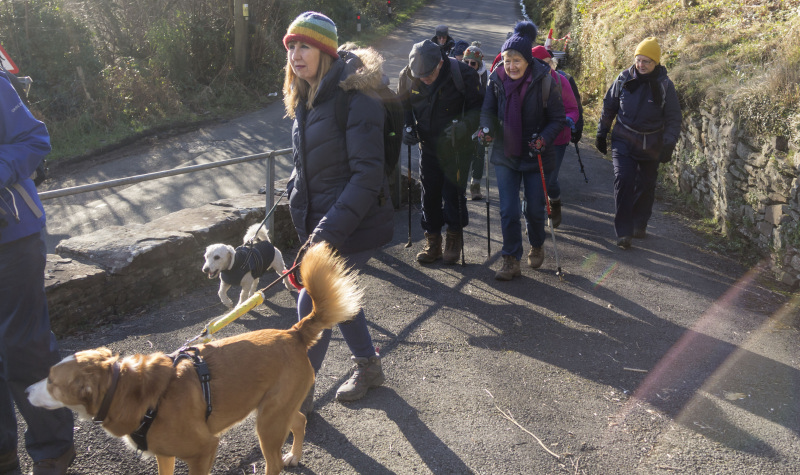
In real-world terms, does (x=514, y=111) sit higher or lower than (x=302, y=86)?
lower

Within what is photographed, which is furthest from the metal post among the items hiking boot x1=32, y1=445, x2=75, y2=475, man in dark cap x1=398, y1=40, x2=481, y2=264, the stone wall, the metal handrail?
the stone wall

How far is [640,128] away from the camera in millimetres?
6406

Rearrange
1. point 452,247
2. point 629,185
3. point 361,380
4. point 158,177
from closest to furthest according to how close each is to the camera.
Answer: point 361,380, point 158,177, point 452,247, point 629,185

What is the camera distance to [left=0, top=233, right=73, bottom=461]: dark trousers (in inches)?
113

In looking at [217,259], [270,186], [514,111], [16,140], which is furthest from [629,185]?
[16,140]

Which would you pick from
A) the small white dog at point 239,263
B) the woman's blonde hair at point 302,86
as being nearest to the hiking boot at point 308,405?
the woman's blonde hair at point 302,86

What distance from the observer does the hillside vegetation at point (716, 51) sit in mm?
6312

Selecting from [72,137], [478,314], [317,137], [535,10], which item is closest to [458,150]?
[478,314]

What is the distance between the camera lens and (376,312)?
518cm

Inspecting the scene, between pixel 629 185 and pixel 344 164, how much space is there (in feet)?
13.9

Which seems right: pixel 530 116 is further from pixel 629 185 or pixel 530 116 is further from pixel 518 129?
pixel 629 185

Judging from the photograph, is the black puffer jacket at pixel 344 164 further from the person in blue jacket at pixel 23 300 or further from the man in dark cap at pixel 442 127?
the man in dark cap at pixel 442 127

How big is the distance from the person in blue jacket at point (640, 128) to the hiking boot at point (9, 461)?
5773 mm

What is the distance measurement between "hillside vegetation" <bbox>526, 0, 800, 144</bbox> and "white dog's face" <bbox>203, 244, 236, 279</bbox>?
17.2ft
